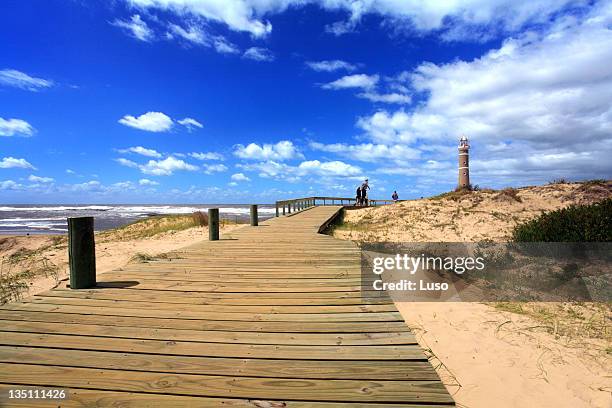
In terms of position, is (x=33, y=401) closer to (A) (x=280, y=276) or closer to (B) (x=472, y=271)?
(A) (x=280, y=276)

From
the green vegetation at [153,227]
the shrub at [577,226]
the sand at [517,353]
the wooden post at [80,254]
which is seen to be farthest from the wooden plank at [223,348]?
the green vegetation at [153,227]

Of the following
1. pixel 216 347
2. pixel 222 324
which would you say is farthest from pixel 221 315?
pixel 216 347

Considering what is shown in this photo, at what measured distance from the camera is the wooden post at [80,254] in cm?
438

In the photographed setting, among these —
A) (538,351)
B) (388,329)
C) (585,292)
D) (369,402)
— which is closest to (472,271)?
(585,292)

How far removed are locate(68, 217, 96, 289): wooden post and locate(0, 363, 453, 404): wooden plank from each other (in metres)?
2.19

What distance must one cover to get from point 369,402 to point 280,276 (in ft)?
10.6

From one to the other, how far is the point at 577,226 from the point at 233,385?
9.75 metres

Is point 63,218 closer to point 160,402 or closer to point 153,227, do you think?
point 153,227

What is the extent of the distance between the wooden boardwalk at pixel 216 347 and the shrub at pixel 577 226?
715 cm

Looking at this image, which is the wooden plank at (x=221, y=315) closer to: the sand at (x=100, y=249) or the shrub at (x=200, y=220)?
the sand at (x=100, y=249)

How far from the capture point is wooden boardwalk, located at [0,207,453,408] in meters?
2.14

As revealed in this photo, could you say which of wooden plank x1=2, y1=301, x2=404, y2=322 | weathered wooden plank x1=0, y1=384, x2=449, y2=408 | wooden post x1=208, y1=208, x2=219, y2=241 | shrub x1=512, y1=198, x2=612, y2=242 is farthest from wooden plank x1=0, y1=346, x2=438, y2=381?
shrub x1=512, y1=198, x2=612, y2=242

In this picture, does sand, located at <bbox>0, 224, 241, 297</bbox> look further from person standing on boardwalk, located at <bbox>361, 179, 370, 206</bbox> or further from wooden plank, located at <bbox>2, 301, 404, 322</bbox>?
person standing on boardwalk, located at <bbox>361, 179, 370, 206</bbox>

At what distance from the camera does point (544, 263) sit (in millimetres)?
8422
